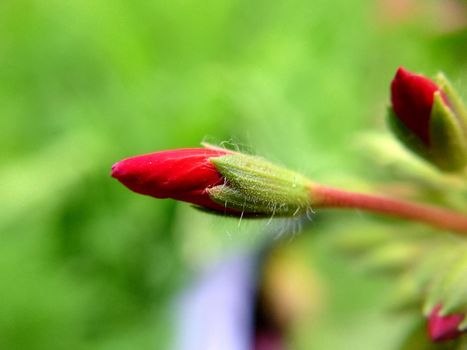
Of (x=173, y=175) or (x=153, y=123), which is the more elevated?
(x=153, y=123)

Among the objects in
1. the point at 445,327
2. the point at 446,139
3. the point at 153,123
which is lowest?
the point at 445,327

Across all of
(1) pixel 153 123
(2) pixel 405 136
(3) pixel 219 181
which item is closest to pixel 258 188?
(3) pixel 219 181

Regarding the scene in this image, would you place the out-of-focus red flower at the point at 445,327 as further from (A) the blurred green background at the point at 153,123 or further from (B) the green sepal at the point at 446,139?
(A) the blurred green background at the point at 153,123

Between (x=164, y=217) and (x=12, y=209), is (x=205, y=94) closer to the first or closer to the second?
(x=164, y=217)

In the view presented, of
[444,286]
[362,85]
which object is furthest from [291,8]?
[444,286]

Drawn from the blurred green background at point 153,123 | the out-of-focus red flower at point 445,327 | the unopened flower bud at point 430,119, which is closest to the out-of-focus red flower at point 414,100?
the unopened flower bud at point 430,119

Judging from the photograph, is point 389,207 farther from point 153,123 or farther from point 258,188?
point 153,123

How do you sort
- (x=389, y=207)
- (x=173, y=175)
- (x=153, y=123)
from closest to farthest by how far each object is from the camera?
(x=173, y=175) < (x=389, y=207) < (x=153, y=123)

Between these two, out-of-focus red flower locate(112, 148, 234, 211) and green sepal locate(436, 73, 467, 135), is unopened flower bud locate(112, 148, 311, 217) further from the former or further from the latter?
green sepal locate(436, 73, 467, 135)
